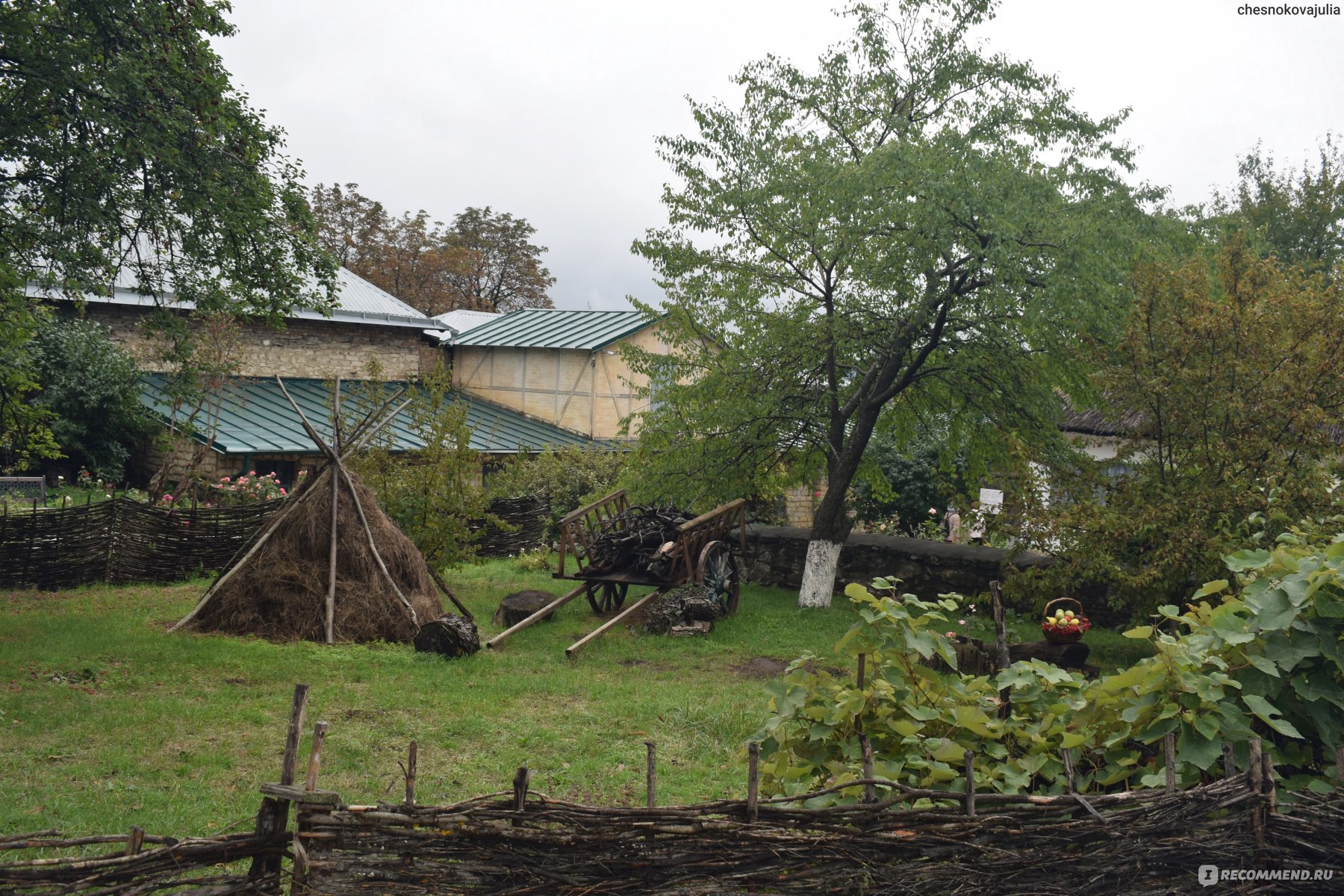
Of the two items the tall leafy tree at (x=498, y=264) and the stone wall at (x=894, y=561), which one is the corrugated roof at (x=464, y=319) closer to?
the tall leafy tree at (x=498, y=264)

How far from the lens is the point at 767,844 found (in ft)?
10.3

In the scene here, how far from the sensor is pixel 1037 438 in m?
13.0

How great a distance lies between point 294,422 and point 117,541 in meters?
7.05

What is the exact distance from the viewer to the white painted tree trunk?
570 inches

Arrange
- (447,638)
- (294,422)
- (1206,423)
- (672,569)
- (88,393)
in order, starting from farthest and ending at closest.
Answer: (294,422) → (88,393) → (672,569) → (447,638) → (1206,423)

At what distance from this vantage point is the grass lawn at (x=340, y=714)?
6.09 m

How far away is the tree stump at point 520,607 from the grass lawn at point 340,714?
0.36 meters

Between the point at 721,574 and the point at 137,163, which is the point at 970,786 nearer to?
the point at 137,163

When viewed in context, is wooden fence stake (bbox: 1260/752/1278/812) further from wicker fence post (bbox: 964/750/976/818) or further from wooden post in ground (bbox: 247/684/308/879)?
wooden post in ground (bbox: 247/684/308/879)

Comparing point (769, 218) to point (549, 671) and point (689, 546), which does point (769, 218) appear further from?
point (549, 671)

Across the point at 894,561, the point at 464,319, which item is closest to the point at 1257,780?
the point at 894,561

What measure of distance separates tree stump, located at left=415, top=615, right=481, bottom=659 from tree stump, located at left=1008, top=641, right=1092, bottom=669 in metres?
5.42

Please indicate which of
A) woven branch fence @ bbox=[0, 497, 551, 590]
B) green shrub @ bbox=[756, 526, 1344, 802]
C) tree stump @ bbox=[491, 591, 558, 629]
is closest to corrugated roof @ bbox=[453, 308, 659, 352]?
woven branch fence @ bbox=[0, 497, 551, 590]

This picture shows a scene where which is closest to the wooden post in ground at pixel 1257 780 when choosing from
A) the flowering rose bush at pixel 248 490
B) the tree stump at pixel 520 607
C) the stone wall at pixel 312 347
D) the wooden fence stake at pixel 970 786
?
the wooden fence stake at pixel 970 786
